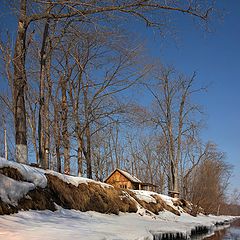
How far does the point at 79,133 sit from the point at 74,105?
184 centimetres

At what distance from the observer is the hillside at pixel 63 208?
6660mm

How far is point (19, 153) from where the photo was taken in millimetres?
10859

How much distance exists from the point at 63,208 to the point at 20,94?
4.00 m

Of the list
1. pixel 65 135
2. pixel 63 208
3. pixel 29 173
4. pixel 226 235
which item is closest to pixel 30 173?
pixel 29 173

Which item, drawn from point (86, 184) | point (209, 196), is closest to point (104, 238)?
point (86, 184)

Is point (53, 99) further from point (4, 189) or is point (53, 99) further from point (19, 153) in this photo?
point (4, 189)

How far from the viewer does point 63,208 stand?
34.7 ft

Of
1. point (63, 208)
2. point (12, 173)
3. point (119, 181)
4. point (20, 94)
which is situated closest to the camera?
point (12, 173)

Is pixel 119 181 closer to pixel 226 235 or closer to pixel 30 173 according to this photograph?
pixel 226 235

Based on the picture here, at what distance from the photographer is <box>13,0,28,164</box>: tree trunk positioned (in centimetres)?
1086

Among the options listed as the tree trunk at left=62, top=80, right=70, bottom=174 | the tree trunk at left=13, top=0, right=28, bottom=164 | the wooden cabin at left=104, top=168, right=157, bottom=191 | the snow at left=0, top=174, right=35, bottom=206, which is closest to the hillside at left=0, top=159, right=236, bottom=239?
the snow at left=0, top=174, right=35, bottom=206

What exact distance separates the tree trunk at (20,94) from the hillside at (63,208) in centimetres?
98

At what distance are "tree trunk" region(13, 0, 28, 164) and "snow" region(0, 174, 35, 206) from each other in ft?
6.51

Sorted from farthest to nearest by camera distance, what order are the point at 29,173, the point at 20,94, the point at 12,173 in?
the point at 20,94, the point at 29,173, the point at 12,173
